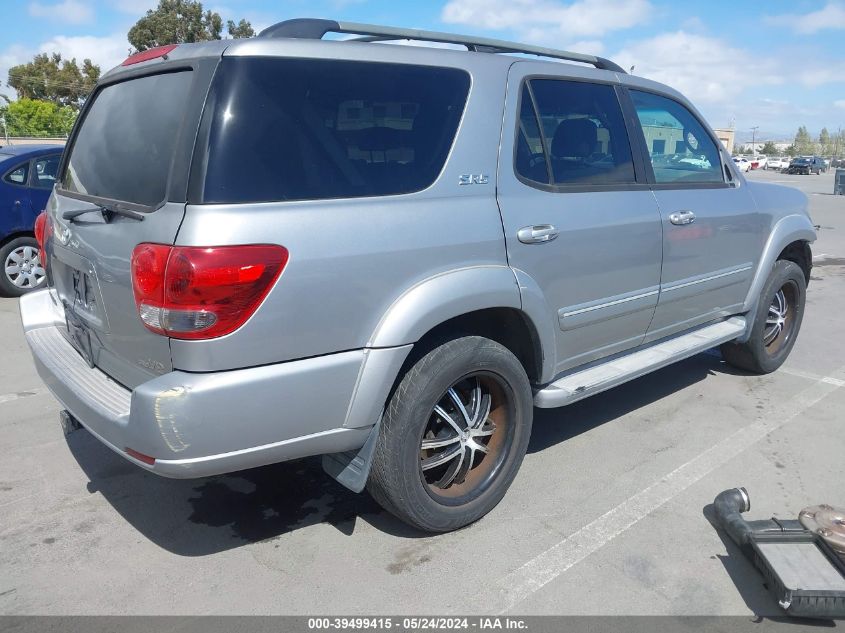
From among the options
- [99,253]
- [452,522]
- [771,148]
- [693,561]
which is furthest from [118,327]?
[771,148]

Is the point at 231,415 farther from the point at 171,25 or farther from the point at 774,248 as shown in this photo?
the point at 171,25

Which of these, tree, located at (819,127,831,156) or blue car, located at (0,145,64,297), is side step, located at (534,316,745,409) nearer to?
blue car, located at (0,145,64,297)

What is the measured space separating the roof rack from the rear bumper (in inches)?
50.5

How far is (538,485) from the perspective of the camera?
11.6 ft

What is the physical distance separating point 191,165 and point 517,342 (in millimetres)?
1671

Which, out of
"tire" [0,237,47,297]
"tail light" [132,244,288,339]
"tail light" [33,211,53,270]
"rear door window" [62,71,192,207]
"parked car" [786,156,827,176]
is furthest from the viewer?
"parked car" [786,156,827,176]

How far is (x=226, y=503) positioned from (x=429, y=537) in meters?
1.01

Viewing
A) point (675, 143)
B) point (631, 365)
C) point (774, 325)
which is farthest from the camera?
point (774, 325)

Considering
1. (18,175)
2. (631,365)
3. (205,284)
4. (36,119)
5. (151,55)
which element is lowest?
(631,365)

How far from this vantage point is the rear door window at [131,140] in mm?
2529

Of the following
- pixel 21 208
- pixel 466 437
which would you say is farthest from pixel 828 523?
pixel 21 208

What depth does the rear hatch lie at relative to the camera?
7.85ft

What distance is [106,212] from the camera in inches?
102

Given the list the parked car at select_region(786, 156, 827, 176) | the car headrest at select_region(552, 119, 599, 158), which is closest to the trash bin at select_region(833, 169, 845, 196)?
the car headrest at select_region(552, 119, 599, 158)
